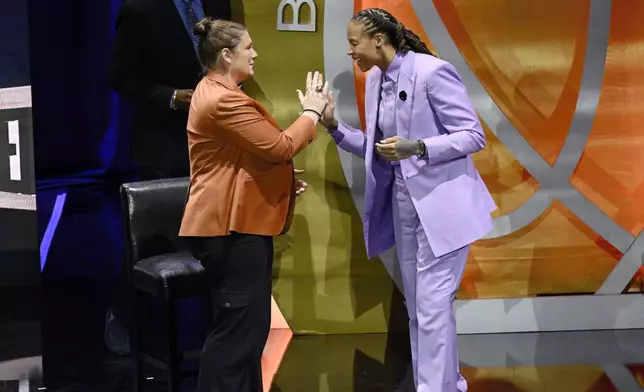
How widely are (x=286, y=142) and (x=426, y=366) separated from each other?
3.97ft

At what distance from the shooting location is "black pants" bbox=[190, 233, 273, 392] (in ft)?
11.0

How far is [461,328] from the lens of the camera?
5.02 meters

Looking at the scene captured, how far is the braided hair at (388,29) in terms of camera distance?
384cm

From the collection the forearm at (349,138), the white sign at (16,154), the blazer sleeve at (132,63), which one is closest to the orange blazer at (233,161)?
the forearm at (349,138)

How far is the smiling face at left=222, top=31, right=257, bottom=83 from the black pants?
600 mm

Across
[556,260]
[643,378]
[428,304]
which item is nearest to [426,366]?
[428,304]

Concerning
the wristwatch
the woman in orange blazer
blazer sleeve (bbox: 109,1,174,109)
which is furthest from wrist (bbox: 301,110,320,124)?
blazer sleeve (bbox: 109,1,174,109)

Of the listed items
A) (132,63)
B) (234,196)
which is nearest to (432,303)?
(234,196)

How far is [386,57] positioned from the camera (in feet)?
12.7

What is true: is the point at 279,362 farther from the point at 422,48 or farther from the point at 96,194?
the point at 422,48

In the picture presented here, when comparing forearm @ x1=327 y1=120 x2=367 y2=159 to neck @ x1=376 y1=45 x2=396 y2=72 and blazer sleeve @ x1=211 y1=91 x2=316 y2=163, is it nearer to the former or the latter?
neck @ x1=376 y1=45 x2=396 y2=72

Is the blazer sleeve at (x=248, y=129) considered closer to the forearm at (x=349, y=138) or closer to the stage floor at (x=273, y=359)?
the forearm at (x=349, y=138)

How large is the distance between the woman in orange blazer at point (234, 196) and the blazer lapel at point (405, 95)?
1.74 ft

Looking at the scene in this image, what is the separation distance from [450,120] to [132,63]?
176 cm
